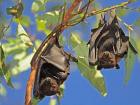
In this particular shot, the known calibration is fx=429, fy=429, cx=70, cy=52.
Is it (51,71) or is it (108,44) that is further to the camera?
(108,44)

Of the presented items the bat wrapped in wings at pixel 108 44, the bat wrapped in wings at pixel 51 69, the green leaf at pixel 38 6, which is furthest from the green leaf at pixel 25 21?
the bat wrapped in wings at pixel 108 44

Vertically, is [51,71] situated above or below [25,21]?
below

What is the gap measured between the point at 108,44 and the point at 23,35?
0.45 m

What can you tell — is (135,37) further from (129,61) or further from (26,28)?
(26,28)

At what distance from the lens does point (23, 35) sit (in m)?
2.20

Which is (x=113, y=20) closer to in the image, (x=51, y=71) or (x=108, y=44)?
(x=108, y=44)

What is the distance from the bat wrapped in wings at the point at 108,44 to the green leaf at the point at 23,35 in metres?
0.32

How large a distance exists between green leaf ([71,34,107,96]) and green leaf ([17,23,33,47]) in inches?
9.6

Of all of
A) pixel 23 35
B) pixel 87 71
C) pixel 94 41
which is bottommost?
pixel 87 71

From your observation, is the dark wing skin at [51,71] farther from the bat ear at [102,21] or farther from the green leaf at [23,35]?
the bat ear at [102,21]

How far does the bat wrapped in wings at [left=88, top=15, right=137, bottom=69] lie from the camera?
2158 mm

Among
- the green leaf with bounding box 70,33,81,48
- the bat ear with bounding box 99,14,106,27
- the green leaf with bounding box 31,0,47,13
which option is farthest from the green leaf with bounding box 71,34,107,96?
the green leaf with bounding box 31,0,47,13

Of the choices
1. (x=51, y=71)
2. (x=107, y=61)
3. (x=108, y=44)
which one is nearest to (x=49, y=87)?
(x=51, y=71)

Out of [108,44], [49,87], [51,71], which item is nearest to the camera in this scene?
[49,87]
